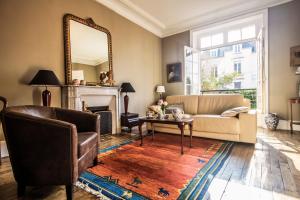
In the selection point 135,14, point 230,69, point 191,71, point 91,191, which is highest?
point 135,14

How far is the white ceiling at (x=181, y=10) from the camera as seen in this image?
12.8ft

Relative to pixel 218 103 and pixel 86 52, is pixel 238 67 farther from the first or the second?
pixel 86 52

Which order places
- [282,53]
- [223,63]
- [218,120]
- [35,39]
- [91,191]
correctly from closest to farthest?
[91,191]
[35,39]
[218,120]
[282,53]
[223,63]

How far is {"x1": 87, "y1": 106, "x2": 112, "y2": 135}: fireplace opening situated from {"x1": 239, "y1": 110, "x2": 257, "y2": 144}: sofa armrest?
2.66m

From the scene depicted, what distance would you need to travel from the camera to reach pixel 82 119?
198cm

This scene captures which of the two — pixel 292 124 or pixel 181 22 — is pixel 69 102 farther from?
pixel 292 124

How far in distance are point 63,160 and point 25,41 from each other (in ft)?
7.22

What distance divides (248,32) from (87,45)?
4372 millimetres

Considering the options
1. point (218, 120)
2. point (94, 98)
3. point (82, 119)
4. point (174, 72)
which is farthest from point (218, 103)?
point (82, 119)

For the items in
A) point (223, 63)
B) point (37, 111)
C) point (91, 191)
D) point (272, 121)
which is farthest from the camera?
point (223, 63)

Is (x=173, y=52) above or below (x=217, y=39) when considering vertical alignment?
below

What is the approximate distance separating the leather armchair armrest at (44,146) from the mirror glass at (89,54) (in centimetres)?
179

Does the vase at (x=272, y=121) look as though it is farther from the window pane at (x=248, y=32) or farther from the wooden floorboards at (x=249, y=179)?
the window pane at (x=248, y=32)

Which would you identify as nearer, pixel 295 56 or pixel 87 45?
pixel 87 45
